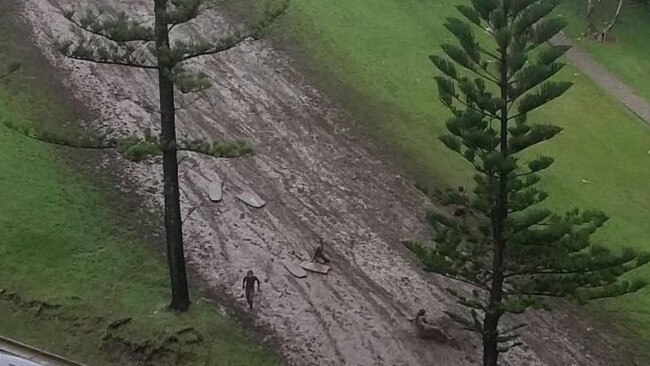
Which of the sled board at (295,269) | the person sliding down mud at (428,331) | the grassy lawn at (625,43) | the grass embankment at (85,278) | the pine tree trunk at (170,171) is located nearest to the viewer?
the pine tree trunk at (170,171)

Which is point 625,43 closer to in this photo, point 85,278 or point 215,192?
point 215,192

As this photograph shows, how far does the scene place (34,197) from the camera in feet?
62.4

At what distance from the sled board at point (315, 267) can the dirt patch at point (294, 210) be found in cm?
23

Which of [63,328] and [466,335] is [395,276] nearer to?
[466,335]

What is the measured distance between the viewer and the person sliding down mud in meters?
17.3

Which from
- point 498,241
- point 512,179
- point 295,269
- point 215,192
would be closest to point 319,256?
point 295,269

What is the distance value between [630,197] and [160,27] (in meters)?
14.4

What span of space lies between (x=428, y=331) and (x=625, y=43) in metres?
19.3

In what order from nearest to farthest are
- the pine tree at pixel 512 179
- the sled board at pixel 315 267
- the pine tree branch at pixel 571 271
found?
the pine tree at pixel 512 179 → the pine tree branch at pixel 571 271 → the sled board at pixel 315 267

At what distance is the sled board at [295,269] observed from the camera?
18500mm

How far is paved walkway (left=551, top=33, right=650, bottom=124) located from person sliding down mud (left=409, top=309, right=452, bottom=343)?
1328 centimetres

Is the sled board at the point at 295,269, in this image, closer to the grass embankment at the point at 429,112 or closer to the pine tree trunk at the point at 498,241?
the pine tree trunk at the point at 498,241

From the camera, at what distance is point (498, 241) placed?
14.3 m

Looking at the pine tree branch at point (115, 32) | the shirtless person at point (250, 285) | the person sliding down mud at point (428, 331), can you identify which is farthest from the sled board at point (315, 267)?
the pine tree branch at point (115, 32)
